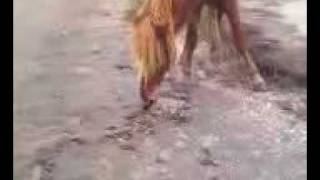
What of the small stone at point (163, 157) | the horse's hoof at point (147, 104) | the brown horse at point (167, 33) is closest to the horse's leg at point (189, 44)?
the brown horse at point (167, 33)

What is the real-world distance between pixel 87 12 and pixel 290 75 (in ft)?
2.04

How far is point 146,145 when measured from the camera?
1.53 metres

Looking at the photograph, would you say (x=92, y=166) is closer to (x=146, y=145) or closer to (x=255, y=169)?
(x=146, y=145)

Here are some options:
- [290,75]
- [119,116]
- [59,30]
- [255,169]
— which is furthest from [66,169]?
[290,75]

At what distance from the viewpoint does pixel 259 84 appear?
1.55 m

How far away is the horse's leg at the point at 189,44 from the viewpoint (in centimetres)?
156

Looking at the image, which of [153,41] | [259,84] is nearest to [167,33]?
[153,41]

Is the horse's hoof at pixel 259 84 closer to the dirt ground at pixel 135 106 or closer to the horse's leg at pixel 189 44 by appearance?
the dirt ground at pixel 135 106

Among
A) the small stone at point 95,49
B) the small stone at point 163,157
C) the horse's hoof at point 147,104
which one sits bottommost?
the small stone at point 163,157

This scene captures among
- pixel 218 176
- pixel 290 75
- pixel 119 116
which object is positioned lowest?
pixel 218 176

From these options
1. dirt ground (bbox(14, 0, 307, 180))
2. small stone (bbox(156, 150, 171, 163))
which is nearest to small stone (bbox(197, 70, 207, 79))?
dirt ground (bbox(14, 0, 307, 180))

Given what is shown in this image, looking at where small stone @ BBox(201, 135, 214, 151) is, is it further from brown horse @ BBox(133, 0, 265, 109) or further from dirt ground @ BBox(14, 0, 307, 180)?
brown horse @ BBox(133, 0, 265, 109)

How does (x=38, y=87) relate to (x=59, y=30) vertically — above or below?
below

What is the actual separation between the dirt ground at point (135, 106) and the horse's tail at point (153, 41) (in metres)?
0.04
